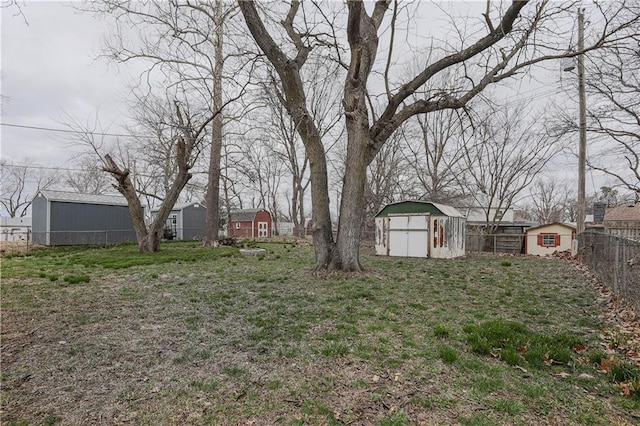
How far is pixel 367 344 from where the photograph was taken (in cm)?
336

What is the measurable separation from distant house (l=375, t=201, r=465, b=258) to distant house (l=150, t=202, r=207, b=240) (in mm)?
15363

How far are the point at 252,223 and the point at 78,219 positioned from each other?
15.3 metres

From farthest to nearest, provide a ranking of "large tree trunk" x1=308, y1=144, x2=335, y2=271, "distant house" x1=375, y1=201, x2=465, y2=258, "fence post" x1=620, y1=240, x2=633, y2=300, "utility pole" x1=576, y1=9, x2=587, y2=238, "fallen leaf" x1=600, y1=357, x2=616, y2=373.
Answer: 1. "distant house" x1=375, y1=201, x2=465, y2=258
2. "utility pole" x1=576, y1=9, x2=587, y2=238
3. "large tree trunk" x1=308, y1=144, x2=335, y2=271
4. "fence post" x1=620, y1=240, x2=633, y2=300
5. "fallen leaf" x1=600, y1=357, x2=616, y2=373

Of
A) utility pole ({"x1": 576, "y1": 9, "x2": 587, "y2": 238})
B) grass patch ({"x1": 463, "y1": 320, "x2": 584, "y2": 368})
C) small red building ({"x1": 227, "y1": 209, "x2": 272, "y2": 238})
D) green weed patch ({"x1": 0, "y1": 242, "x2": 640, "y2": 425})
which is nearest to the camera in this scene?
green weed patch ({"x1": 0, "y1": 242, "x2": 640, "y2": 425})

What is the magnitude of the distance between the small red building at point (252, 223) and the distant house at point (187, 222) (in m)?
6.25

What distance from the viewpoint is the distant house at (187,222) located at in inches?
937

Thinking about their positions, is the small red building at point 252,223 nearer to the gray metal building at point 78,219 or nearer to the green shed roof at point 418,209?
the gray metal building at point 78,219

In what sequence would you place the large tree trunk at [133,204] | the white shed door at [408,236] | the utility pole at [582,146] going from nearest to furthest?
the utility pole at [582,146] < the large tree trunk at [133,204] < the white shed door at [408,236]

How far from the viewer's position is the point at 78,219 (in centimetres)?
1764

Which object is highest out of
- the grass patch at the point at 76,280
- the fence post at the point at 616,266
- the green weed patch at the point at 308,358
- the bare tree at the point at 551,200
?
the bare tree at the point at 551,200

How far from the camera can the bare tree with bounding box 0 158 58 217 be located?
33688mm

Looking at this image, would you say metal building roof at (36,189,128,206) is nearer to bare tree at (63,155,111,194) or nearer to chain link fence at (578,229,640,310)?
bare tree at (63,155,111,194)

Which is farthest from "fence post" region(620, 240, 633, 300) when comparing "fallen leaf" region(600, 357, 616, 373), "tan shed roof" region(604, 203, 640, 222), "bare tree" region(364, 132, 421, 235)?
"tan shed roof" region(604, 203, 640, 222)

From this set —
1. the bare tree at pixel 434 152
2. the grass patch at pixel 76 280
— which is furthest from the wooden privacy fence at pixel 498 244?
the grass patch at pixel 76 280
